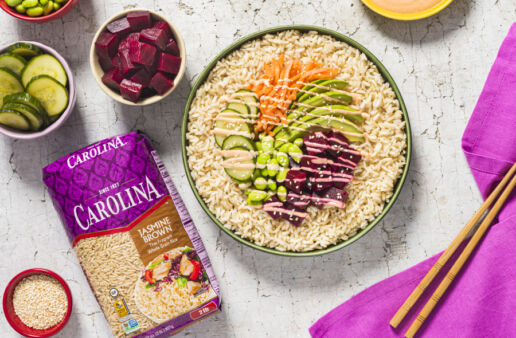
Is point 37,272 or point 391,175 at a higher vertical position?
point 391,175

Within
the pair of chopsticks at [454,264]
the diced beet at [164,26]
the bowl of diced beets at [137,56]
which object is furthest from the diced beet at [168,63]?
the pair of chopsticks at [454,264]

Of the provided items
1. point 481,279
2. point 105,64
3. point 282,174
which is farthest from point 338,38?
point 481,279

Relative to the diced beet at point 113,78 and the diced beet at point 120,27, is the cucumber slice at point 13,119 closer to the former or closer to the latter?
the diced beet at point 113,78

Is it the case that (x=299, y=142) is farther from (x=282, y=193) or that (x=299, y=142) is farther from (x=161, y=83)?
(x=161, y=83)

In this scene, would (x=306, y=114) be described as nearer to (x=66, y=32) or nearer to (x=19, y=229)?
(x=66, y=32)

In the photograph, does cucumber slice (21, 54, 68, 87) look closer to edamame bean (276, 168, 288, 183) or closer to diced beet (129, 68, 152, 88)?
diced beet (129, 68, 152, 88)

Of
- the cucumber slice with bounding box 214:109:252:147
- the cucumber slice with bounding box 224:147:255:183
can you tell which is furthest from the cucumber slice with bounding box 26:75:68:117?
the cucumber slice with bounding box 224:147:255:183

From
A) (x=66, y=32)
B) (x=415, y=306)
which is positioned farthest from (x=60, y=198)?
(x=415, y=306)
